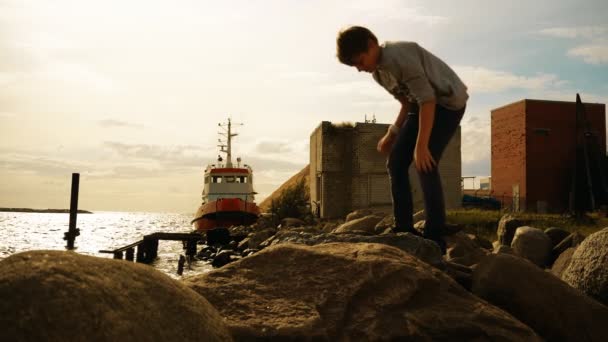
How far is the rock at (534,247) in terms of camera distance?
20.8 ft

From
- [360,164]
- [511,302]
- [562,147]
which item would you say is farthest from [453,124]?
[562,147]

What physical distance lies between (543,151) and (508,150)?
6.18 feet

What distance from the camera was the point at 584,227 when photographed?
10773mm

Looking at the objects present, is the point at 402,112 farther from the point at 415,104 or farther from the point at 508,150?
the point at 508,150

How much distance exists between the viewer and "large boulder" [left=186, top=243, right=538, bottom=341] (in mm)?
2143

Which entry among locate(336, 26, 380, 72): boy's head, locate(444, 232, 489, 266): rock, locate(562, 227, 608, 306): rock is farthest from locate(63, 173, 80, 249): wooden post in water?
locate(562, 227, 608, 306): rock

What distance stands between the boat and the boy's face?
19043mm

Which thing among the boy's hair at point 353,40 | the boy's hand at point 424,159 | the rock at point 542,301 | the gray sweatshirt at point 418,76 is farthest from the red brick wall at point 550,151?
the rock at point 542,301

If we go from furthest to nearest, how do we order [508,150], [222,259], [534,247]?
[508,150] < [222,259] < [534,247]

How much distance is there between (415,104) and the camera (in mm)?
3840

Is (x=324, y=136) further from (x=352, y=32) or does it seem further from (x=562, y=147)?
(x=352, y=32)

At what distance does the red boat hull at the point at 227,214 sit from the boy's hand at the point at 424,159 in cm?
2053

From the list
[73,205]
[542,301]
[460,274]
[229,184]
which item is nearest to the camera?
[542,301]

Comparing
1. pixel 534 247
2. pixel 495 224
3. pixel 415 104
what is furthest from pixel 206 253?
pixel 415 104
